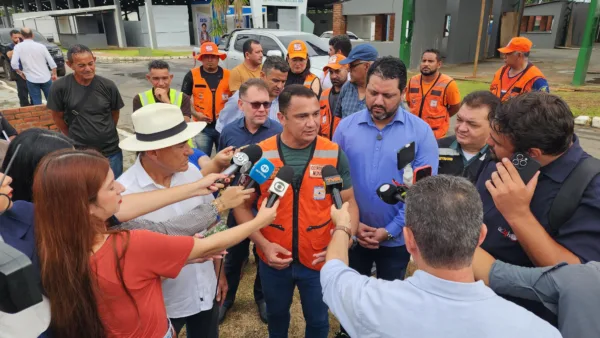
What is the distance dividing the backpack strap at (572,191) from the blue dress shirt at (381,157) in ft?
3.47

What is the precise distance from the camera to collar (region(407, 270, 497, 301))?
1168 millimetres

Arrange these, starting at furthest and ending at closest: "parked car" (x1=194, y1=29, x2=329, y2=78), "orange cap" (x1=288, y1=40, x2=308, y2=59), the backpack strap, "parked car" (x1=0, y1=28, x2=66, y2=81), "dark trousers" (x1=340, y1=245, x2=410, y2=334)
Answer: "parked car" (x1=0, y1=28, x2=66, y2=81) → "parked car" (x1=194, y1=29, x2=329, y2=78) → "orange cap" (x1=288, y1=40, x2=308, y2=59) → "dark trousers" (x1=340, y1=245, x2=410, y2=334) → the backpack strap

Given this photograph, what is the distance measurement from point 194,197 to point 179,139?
35 cm

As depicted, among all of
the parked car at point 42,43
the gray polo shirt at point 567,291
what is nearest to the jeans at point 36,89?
the parked car at point 42,43

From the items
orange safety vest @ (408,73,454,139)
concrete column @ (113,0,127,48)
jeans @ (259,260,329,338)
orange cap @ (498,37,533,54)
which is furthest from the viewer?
concrete column @ (113,0,127,48)

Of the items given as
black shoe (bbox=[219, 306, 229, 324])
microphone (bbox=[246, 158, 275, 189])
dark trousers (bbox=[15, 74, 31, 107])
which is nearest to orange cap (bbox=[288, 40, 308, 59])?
black shoe (bbox=[219, 306, 229, 324])

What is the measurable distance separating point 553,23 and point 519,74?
2715 centimetres

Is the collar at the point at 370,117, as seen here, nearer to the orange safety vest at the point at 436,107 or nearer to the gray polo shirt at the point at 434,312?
the gray polo shirt at the point at 434,312

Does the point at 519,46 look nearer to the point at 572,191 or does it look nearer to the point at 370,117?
the point at 370,117

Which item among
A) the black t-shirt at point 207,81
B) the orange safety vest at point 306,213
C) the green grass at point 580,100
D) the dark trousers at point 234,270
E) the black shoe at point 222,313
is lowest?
the black shoe at point 222,313

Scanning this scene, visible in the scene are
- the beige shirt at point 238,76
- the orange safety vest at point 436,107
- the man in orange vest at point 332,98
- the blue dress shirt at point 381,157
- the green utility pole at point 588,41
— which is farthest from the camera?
the green utility pole at point 588,41

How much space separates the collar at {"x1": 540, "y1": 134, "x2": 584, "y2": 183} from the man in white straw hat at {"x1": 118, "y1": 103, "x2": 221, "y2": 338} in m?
1.77

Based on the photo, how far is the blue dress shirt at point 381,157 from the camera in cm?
263

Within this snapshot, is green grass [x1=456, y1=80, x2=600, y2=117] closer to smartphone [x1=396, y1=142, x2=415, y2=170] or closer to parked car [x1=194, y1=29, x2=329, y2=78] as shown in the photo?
parked car [x1=194, y1=29, x2=329, y2=78]
